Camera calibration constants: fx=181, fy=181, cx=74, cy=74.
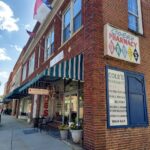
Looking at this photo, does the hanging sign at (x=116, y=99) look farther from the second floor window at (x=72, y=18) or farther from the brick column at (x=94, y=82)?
the second floor window at (x=72, y=18)

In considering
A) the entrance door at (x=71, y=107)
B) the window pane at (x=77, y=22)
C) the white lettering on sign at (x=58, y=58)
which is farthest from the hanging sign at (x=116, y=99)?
the white lettering on sign at (x=58, y=58)

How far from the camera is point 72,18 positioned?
33.6ft

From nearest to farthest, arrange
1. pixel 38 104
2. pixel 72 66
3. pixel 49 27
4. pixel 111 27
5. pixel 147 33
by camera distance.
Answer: pixel 111 27
pixel 72 66
pixel 147 33
pixel 49 27
pixel 38 104

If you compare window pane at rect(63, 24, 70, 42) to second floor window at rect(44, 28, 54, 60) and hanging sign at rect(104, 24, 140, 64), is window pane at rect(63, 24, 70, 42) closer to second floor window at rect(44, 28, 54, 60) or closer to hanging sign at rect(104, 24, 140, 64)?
second floor window at rect(44, 28, 54, 60)

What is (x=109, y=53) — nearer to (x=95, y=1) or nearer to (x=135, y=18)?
(x=95, y=1)

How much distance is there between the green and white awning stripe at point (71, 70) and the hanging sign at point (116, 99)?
1.28 meters

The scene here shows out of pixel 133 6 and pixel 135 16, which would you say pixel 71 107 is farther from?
pixel 133 6

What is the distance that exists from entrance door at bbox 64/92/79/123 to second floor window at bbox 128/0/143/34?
4461 millimetres

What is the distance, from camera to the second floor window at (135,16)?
903 cm

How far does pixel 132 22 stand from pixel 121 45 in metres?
2.32

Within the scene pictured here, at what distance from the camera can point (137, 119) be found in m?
7.56

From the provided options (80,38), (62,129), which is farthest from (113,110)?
(80,38)

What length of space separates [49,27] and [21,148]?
9549 millimetres

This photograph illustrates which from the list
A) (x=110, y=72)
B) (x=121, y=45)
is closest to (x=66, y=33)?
(x=121, y=45)
